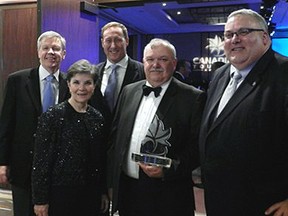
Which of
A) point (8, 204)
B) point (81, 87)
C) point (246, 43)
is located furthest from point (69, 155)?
point (8, 204)

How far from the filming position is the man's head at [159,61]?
2.17m

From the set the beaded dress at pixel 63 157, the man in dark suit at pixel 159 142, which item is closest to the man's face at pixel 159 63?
the man in dark suit at pixel 159 142

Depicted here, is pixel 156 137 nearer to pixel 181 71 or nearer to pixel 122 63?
pixel 122 63

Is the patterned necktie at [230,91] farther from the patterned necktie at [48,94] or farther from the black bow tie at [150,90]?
the patterned necktie at [48,94]

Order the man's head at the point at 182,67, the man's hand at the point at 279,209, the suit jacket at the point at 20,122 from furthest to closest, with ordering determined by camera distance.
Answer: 1. the man's head at the point at 182,67
2. the suit jacket at the point at 20,122
3. the man's hand at the point at 279,209

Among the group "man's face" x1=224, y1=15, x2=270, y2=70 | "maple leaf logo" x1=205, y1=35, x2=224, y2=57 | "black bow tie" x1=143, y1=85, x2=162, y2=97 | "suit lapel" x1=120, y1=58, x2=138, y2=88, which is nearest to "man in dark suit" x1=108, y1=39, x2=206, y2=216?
Result: "black bow tie" x1=143, y1=85, x2=162, y2=97

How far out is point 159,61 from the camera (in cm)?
217

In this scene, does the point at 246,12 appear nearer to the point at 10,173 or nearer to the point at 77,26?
the point at 10,173

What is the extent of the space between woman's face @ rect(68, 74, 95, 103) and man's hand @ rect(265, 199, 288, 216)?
1206 mm

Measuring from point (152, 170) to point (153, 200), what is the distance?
8.7 inches

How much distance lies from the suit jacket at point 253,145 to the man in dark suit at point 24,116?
120cm

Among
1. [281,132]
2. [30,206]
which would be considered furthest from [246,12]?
[30,206]

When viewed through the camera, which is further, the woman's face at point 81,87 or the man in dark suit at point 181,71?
the man in dark suit at point 181,71

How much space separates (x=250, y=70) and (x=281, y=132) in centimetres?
36
